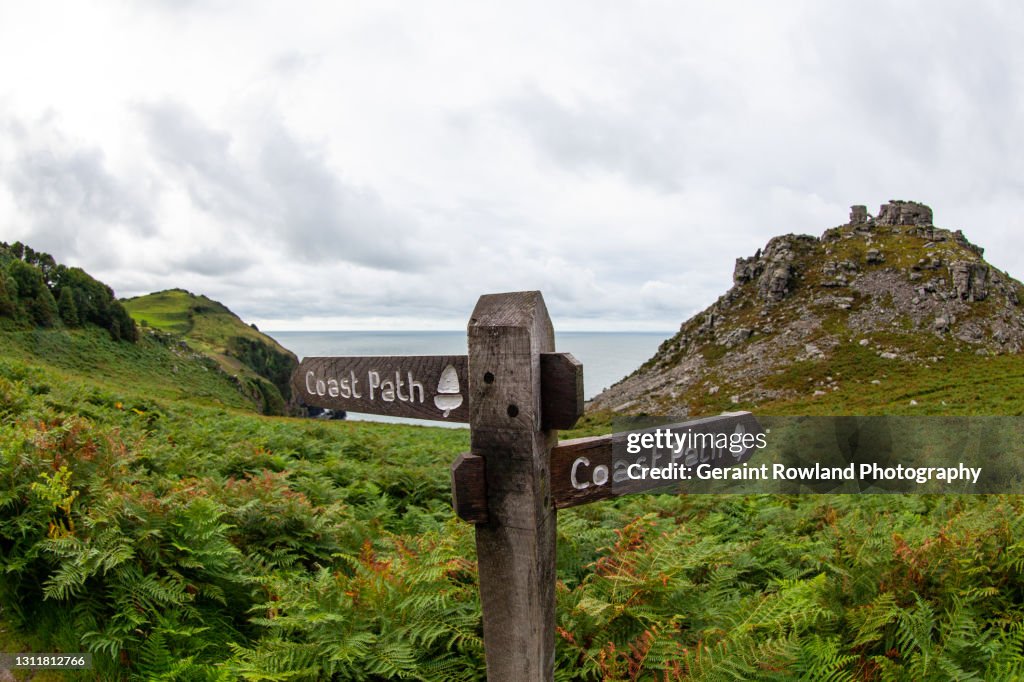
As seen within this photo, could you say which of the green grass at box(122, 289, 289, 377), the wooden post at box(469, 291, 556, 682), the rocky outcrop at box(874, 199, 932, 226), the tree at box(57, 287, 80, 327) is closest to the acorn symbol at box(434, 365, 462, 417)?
the wooden post at box(469, 291, 556, 682)

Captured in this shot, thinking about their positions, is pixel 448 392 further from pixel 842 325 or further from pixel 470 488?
pixel 842 325

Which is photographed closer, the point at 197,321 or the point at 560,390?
the point at 560,390

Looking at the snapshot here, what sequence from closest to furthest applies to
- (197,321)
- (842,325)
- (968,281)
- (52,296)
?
1. (52,296)
2. (968,281)
3. (842,325)
4. (197,321)

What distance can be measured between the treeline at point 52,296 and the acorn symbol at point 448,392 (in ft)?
220

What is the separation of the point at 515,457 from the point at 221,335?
137500 mm

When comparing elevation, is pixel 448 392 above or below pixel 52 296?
below

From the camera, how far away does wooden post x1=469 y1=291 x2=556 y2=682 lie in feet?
7.79

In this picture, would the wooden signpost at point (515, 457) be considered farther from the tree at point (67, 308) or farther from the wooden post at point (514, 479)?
the tree at point (67, 308)

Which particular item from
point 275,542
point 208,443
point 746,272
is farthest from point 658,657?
point 746,272

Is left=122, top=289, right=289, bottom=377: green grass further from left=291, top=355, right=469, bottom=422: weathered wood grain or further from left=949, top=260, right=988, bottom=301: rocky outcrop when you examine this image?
left=949, top=260, right=988, bottom=301: rocky outcrop

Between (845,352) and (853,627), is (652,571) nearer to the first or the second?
(853,627)

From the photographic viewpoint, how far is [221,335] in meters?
123

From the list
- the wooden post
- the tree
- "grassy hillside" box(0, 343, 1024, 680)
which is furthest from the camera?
the tree

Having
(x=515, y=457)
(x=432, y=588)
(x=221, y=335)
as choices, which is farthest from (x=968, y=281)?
(x=221, y=335)
